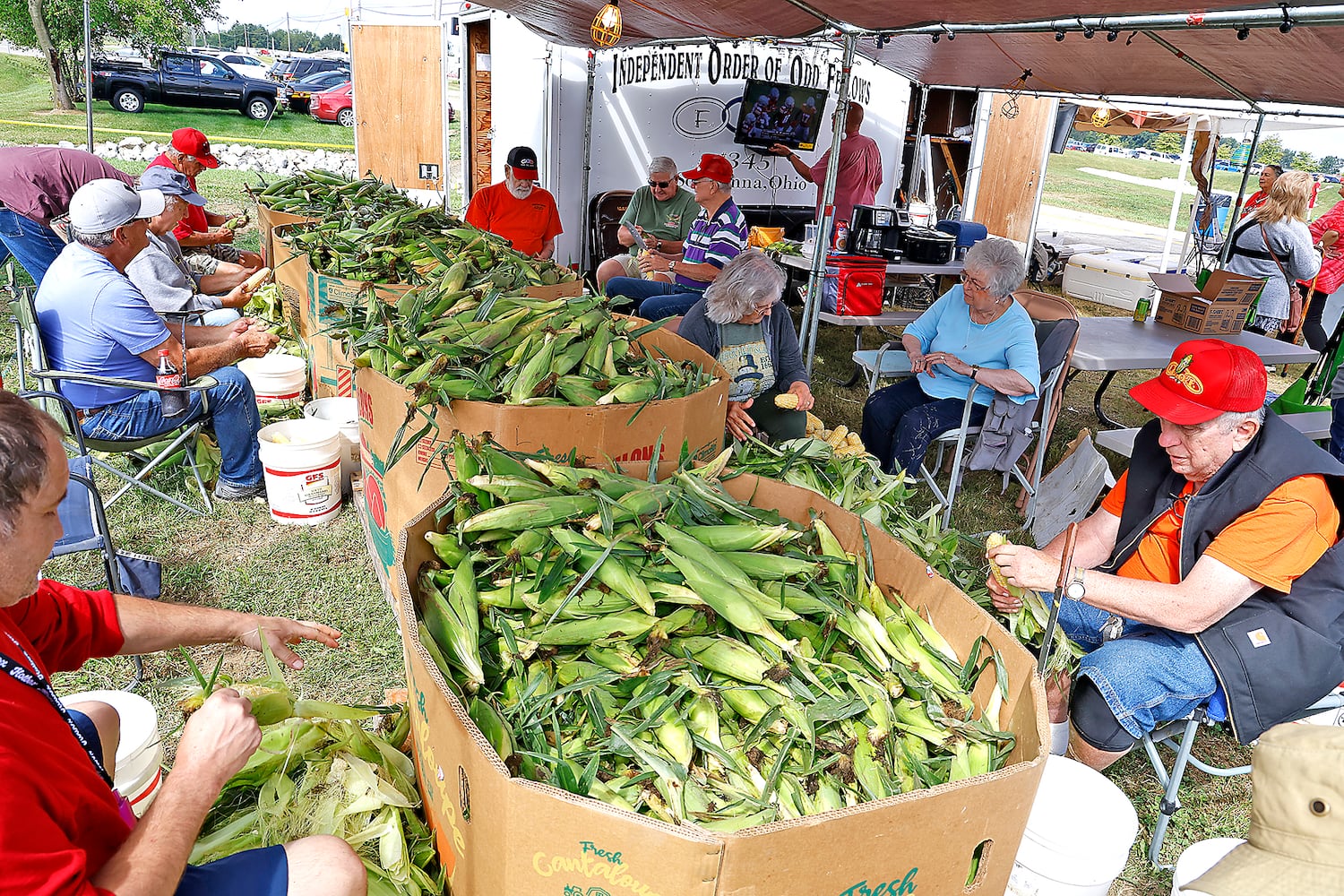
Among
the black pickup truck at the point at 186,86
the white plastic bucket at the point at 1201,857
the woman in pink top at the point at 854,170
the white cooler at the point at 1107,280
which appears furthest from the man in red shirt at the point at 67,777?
the black pickup truck at the point at 186,86

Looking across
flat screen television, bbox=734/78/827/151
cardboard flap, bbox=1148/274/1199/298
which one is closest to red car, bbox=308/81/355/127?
flat screen television, bbox=734/78/827/151

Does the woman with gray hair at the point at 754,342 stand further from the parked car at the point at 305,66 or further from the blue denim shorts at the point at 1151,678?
the parked car at the point at 305,66

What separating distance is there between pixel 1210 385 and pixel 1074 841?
4.48 ft

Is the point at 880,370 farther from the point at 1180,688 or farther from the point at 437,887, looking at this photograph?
the point at 437,887

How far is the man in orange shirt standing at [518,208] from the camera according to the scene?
23.6 feet

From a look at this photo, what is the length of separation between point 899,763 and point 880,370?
12.9ft

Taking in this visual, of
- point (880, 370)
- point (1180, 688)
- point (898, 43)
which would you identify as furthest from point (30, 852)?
point (898, 43)

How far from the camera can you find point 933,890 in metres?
1.43

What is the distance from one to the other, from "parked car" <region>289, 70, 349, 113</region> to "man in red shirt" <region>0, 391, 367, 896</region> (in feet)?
91.0

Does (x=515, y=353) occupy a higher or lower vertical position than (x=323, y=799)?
higher

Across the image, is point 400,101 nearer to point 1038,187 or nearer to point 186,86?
point 1038,187

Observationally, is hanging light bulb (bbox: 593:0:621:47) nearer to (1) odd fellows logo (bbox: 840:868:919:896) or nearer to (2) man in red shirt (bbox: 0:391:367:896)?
(2) man in red shirt (bbox: 0:391:367:896)

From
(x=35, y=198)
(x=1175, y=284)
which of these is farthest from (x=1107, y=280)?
(x=35, y=198)

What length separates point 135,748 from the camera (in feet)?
6.97
